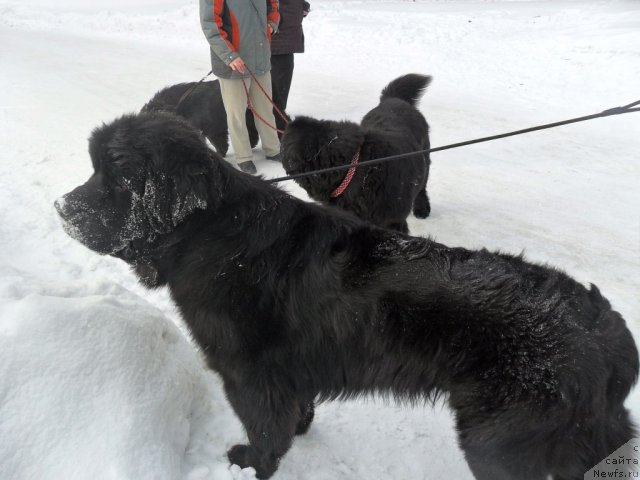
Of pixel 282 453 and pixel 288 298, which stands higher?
pixel 288 298

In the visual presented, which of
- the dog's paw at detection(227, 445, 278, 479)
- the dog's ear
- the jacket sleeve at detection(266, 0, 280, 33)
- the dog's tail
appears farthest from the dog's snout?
the jacket sleeve at detection(266, 0, 280, 33)

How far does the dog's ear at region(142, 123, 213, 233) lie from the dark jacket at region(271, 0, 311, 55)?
4.69 metres

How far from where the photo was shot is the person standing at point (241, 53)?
200 inches

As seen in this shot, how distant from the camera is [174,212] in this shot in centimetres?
198

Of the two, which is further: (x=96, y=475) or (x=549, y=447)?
(x=96, y=475)

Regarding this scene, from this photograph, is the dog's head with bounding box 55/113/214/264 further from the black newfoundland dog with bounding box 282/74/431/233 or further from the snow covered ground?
the black newfoundland dog with bounding box 282/74/431/233

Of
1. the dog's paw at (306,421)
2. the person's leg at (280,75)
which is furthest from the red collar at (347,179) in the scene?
the person's leg at (280,75)

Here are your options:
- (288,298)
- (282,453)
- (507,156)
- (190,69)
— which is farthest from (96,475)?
(190,69)

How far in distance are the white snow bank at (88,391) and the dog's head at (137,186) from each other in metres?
0.55

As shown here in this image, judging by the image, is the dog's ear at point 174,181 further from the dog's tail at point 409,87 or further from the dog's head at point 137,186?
the dog's tail at point 409,87

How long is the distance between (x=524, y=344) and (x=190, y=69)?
1091 centimetres

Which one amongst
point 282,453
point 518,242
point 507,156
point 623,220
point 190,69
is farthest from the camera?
point 190,69

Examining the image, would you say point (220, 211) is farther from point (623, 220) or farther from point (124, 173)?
point (623, 220)

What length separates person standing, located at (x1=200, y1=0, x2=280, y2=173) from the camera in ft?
16.6
